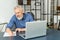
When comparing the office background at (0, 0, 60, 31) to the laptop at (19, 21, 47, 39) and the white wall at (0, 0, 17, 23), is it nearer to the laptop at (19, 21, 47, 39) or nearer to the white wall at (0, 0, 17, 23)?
the white wall at (0, 0, 17, 23)

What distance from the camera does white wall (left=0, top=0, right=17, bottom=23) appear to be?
449 centimetres

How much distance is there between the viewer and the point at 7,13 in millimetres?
4598

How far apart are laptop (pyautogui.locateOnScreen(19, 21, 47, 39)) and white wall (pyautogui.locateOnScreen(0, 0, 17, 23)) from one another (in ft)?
8.22

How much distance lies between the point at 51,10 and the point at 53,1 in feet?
1.12

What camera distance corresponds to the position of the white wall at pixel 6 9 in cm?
449

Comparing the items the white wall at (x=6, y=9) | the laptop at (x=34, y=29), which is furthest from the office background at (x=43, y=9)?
the laptop at (x=34, y=29)

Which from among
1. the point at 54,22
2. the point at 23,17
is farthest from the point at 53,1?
the point at 23,17

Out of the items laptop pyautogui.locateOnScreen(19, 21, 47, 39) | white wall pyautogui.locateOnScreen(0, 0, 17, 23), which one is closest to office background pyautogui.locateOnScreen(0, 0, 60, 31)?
white wall pyautogui.locateOnScreen(0, 0, 17, 23)

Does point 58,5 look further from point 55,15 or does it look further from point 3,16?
point 3,16

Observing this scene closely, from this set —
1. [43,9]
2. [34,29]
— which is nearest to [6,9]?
[43,9]

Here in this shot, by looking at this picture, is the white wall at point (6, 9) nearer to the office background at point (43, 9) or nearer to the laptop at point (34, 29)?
the office background at point (43, 9)

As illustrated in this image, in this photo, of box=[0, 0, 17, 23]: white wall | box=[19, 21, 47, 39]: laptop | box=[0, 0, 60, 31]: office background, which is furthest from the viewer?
box=[0, 0, 60, 31]: office background

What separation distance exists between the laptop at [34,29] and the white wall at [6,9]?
251 centimetres

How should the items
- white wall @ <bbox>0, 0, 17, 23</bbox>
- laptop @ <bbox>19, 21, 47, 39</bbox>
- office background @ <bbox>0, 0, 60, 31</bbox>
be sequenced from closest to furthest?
laptop @ <bbox>19, 21, 47, 39</bbox> < white wall @ <bbox>0, 0, 17, 23</bbox> < office background @ <bbox>0, 0, 60, 31</bbox>
